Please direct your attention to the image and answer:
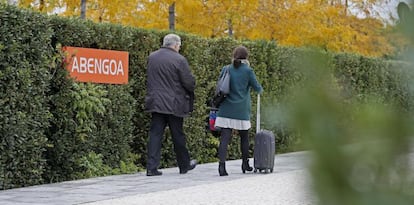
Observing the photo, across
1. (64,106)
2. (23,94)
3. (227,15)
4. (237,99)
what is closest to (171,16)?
(227,15)

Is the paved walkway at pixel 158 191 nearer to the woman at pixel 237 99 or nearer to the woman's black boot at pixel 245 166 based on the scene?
the woman's black boot at pixel 245 166

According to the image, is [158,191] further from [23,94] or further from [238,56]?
[238,56]

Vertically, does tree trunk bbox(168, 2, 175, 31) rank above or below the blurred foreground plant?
above

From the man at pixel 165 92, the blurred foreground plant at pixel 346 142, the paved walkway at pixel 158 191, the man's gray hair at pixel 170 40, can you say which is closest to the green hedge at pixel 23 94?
the paved walkway at pixel 158 191

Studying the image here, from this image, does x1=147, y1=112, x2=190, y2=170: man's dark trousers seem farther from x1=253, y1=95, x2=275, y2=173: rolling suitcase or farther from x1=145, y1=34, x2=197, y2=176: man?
x1=253, y1=95, x2=275, y2=173: rolling suitcase

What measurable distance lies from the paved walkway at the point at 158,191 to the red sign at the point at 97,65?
123 cm

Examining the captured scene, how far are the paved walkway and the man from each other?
1.45 feet

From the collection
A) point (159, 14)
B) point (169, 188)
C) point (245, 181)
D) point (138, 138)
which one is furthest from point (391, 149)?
point (159, 14)

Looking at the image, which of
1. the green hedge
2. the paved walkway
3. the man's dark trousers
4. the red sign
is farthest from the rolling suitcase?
the green hedge

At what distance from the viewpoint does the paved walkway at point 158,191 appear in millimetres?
7660

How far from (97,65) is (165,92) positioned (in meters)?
0.89

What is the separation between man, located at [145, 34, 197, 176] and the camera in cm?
1004

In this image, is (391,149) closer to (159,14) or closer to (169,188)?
(169,188)

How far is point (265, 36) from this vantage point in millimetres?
20391
